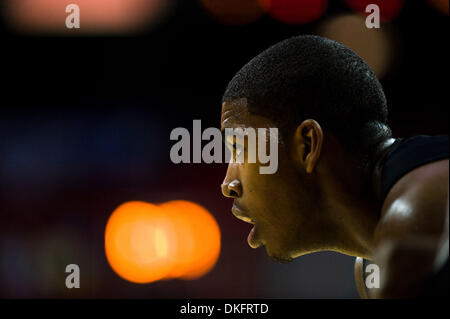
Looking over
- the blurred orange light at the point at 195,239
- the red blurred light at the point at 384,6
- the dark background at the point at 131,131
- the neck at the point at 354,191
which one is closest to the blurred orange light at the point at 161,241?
the blurred orange light at the point at 195,239

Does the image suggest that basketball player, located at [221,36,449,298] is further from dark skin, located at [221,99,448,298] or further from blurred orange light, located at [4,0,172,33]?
blurred orange light, located at [4,0,172,33]

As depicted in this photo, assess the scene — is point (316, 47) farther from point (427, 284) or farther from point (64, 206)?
point (64, 206)

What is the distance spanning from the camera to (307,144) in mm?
1788

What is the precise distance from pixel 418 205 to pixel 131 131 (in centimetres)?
398

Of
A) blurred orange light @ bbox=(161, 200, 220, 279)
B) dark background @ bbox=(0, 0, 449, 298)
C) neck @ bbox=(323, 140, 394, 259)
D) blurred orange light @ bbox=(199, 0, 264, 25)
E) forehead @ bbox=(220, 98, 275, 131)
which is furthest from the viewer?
blurred orange light @ bbox=(161, 200, 220, 279)

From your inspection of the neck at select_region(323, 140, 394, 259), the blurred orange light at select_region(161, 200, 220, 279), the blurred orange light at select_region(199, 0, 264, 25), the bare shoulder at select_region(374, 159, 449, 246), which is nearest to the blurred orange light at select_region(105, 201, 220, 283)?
the blurred orange light at select_region(161, 200, 220, 279)

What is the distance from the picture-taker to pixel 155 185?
535cm

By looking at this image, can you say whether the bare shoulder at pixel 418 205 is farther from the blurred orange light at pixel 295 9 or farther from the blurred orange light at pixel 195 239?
the blurred orange light at pixel 195 239

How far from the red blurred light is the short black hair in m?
2.00

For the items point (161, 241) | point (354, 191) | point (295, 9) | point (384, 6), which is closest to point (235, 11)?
point (295, 9)

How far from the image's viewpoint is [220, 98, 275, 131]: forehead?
186cm

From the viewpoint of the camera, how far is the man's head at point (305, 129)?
178 cm

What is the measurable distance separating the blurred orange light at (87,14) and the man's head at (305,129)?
8.86 ft
